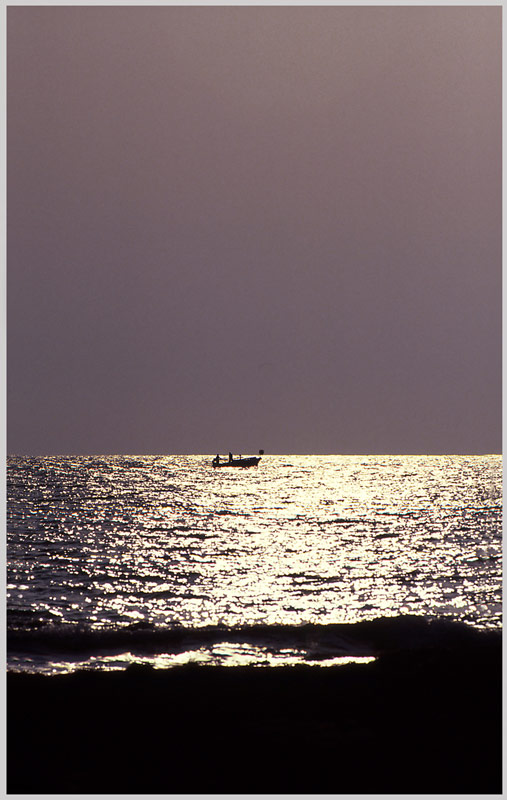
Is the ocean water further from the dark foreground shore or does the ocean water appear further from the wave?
the dark foreground shore

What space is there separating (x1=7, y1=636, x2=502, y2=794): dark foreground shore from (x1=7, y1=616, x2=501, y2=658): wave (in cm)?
289

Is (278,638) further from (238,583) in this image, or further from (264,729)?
(238,583)

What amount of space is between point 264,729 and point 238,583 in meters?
23.1

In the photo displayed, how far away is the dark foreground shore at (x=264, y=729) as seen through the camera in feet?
41.5

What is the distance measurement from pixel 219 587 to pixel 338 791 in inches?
989

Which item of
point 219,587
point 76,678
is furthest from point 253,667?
point 219,587

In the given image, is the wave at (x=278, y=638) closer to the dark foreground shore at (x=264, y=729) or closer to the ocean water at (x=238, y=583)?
the ocean water at (x=238, y=583)

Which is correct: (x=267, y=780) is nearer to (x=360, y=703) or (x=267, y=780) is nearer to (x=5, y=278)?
(x=360, y=703)

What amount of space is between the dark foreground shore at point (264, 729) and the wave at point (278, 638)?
289 cm

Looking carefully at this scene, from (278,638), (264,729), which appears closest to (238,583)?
(278,638)

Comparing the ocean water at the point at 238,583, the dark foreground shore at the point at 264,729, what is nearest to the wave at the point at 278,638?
the ocean water at the point at 238,583

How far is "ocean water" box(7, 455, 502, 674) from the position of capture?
24.1m

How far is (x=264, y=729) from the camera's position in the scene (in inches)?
603

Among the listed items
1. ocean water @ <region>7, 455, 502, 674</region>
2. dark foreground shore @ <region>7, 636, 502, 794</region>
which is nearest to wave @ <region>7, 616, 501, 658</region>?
ocean water @ <region>7, 455, 502, 674</region>
